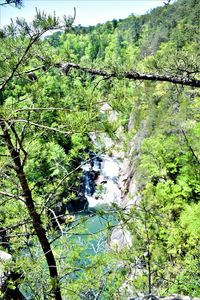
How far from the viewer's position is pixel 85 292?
5.78 meters

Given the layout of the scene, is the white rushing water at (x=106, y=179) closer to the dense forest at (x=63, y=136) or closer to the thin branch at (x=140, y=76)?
the dense forest at (x=63, y=136)

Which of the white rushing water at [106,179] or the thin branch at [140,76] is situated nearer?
the thin branch at [140,76]

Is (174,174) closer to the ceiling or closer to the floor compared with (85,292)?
closer to the ceiling

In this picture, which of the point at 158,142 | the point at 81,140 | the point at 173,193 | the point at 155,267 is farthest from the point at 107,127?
the point at 158,142

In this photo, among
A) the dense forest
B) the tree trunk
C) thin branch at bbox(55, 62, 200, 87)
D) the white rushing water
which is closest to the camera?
the dense forest

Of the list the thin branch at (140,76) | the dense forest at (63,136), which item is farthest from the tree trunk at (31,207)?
the thin branch at (140,76)

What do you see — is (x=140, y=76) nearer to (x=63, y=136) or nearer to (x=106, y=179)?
(x=63, y=136)

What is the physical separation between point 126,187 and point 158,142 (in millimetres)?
11294

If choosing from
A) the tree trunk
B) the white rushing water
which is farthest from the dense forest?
the white rushing water

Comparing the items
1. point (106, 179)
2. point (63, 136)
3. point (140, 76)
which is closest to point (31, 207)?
point (63, 136)

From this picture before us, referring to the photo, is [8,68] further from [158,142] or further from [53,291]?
[158,142]

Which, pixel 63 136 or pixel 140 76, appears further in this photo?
pixel 140 76

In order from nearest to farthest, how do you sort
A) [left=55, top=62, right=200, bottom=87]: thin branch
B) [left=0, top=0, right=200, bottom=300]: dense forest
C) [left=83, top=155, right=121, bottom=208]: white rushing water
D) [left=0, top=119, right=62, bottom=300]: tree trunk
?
1. [left=0, top=0, right=200, bottom=300]: dense forest
2. [left=0, top=119, right=62, bottom=300]: tree trunk
3. [left=55, top=62, right=200, bottom=87]: thin branch
4. [left=83, top=155, right=121, bottom=208]: white rushing water

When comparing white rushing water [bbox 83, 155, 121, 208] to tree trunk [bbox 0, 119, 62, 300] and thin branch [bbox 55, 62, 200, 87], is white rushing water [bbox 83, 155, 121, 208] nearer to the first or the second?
thin branch [bbox 55, 62, 200, 87]
